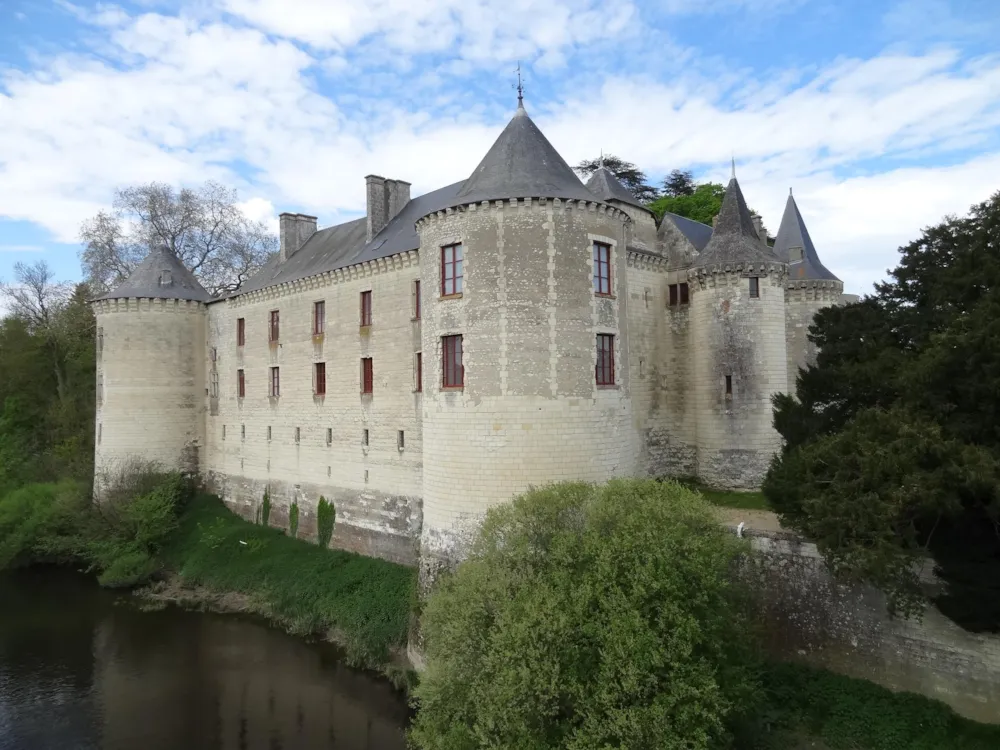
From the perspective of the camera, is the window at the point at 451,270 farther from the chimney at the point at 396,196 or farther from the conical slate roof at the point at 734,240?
the chimney at the point at 396,196

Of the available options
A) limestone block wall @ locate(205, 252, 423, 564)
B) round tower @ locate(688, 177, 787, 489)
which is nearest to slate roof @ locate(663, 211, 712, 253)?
round tower @ locate(688, 177, 787, 489)

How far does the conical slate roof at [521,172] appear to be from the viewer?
1288 cm

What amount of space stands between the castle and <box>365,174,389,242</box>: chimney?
69 mm

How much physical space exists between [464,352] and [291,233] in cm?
1533

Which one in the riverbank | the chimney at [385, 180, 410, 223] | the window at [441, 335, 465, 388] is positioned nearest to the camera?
the window at [441, 335, 465, 388]

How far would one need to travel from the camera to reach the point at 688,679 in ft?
27.9

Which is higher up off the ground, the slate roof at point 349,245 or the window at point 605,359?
the slate roof at point 349,245

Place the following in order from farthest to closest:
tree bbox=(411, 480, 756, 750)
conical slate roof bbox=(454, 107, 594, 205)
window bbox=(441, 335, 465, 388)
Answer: window bbox=(441, 335, 465, 388) < conical slate roof bbox=(454, 107, 594, 205) < tree bbox=(411, 480, 756, 750)

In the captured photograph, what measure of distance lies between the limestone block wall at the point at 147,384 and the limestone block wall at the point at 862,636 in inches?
839

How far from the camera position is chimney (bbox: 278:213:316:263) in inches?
997

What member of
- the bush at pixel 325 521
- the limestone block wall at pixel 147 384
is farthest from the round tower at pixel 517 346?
the limestone block wall at pixel 147 384

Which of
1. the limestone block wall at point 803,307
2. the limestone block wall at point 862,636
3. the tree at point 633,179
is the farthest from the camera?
the tree at point 633,179

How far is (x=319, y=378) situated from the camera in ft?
68.9

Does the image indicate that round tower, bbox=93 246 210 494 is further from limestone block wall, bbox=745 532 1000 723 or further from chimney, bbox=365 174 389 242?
limestone block wall, bbox=745 532 1000 723
